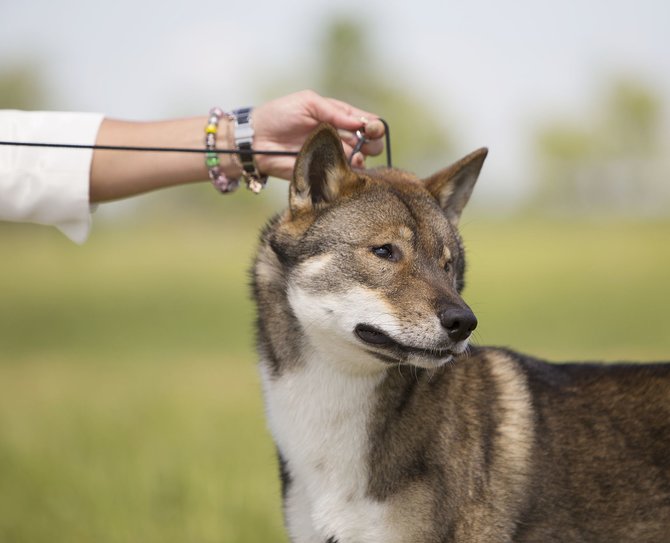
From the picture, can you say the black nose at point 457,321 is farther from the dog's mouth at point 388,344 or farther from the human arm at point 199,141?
the human arm at point 199,141

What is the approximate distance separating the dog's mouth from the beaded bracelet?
1.45m

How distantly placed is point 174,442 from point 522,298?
13.8 metres

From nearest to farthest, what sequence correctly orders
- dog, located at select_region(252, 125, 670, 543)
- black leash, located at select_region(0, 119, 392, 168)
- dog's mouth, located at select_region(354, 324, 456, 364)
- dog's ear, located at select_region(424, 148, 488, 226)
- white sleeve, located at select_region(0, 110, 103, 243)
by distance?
dog's mouth, located at select_region(354, 324, 456, 364) < dog, located at select_region(252, 125, 670, 543) < dog's ear, located at select_region(424, 148, 488, 226) < black leash, located at select_region(0, 119, 392, 168) < white sleeve, located at select_region(0, 110, 103, 243)

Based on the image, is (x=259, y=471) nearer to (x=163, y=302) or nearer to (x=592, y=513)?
(x=592, y=513)

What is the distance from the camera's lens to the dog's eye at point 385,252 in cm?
366

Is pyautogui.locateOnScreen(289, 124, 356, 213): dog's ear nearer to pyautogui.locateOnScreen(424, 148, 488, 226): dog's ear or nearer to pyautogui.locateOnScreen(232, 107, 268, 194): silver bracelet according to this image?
pyautogui.locateOnScreen(424, 148, 488, 226): dog's ear

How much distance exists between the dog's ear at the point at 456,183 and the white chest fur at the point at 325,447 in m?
0.91

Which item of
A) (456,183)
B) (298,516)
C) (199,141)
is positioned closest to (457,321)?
(456,183)

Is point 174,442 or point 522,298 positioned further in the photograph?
point 522,298

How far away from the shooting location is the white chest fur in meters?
3.69

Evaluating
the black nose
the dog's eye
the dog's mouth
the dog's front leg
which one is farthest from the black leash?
the dog's front leg

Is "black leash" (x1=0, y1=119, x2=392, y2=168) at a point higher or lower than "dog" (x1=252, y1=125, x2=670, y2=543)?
higher

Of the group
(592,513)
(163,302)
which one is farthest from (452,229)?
(163,302)

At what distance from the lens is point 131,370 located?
14.6 m
